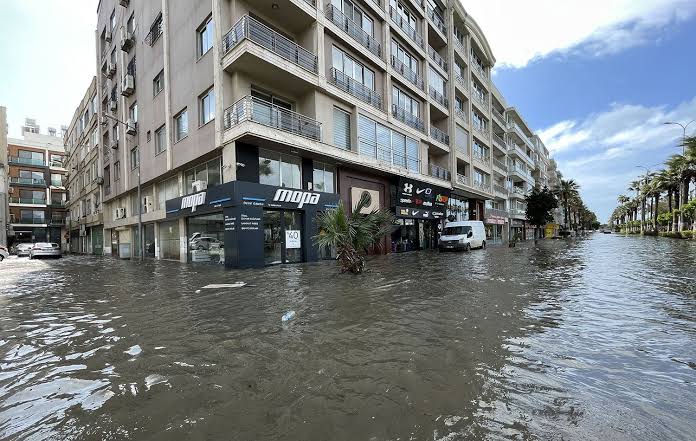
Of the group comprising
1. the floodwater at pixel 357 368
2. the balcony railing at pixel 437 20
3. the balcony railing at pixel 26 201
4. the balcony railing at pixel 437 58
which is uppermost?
the balcony railing at pixel 437 20

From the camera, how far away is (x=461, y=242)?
2631cm

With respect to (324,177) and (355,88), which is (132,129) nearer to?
(324,177)

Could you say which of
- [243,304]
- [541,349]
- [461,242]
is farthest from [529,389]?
[461,242]

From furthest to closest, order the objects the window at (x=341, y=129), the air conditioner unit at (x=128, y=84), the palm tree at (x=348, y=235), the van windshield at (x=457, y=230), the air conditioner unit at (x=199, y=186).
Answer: the van windshield at (x=457, y=230) < the air conditioner unit at (x=128, y=84) < the window at (x=341, y=129) < the air conditioner unit at (x=199, y=186) < the palm tree at (x=348, y=235)

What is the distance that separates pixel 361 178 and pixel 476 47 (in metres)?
28.5

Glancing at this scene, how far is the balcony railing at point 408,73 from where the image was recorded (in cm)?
2488

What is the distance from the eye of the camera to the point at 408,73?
86.9 feet

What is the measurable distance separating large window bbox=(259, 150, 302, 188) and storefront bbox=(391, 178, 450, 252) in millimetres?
9481

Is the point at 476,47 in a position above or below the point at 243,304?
above

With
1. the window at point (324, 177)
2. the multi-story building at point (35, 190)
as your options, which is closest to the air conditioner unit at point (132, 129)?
the window at point (324, 177)

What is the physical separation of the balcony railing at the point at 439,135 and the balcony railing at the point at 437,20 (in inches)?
390

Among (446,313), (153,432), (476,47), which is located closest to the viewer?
(153,432)

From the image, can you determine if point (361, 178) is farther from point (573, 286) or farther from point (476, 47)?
point (476, 47)

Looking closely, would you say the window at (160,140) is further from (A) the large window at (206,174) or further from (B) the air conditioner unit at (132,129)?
(B) the air conditioner unit at (132,129)
